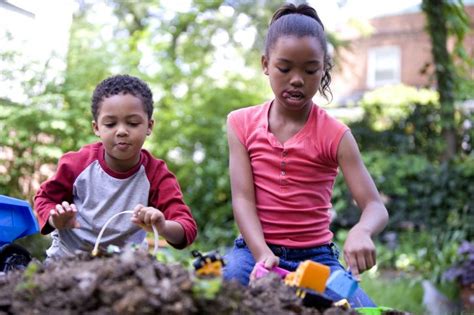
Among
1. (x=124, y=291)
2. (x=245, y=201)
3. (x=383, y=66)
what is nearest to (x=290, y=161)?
(x=245, y=201)

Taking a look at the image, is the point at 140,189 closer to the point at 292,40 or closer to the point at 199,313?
the point at 292,40

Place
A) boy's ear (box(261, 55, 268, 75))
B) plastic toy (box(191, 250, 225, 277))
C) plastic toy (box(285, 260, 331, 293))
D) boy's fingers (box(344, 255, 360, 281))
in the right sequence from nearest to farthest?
plastic toy (box(191, 250, 225, 277)) → plastic toy (box(285, 260, 331, 293)) → boy's fingers (box(344, 255, 360, 281)) → boy's ear (box(261, 55, 268, 75))

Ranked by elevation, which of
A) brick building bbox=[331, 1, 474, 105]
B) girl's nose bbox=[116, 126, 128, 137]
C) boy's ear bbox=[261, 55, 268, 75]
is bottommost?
girl's nose bbox=[116, 126, 128, 137]

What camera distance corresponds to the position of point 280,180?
2570mm

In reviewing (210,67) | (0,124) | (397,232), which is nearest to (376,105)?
(397,232)

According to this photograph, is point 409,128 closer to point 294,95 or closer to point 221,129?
point 221,129

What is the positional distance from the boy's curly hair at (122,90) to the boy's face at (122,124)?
0.02 m

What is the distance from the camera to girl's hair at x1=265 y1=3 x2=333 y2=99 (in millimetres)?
2395

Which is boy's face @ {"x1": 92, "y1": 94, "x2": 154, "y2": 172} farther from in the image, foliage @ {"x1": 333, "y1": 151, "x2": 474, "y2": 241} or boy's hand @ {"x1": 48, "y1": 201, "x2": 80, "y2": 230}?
foliage @ {"x1": 333, "y1": 151, "x2": 474, "y2": 241}

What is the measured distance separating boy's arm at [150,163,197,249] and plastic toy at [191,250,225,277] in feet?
2.08

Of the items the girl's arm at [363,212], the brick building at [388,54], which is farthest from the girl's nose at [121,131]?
the brick building at [388,54]

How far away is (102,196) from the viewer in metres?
2.56

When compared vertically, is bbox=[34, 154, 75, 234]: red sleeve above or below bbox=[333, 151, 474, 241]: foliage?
above

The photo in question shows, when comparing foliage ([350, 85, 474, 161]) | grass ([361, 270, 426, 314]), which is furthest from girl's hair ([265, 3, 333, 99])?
foliage ([350, 85, 474, 161])
